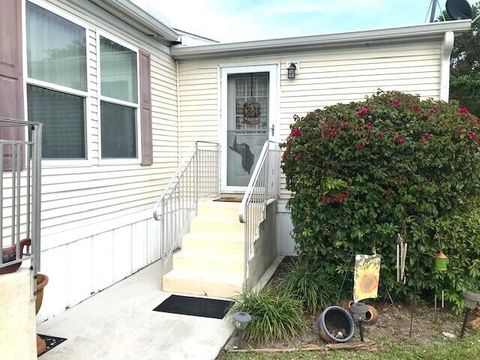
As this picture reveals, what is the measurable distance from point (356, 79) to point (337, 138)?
2200 mm

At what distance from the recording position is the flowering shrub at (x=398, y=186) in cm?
360

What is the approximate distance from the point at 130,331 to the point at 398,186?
267 cm

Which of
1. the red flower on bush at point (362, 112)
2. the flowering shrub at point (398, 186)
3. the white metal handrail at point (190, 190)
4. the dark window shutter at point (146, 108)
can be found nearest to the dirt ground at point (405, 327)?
the flowering shrub at point (398, 186)

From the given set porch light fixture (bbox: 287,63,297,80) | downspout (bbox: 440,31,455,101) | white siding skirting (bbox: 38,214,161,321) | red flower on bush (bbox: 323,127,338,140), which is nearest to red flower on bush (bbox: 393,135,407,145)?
red flower on bush (bbox: 323,127,338,140)

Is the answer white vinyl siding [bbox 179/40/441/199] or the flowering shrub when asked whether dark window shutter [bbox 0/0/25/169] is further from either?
white vinyl siding [bbox 179/40/441/199]

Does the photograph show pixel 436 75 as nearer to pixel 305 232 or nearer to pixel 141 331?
pixel 305 232

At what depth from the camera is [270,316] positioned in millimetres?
3242

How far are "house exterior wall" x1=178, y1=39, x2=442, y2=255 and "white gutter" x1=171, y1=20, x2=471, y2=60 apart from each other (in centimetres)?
11

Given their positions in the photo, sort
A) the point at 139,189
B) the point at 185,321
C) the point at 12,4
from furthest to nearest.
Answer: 1. the point at 139,189
2. the point at 185,321
3. the point at 12,4

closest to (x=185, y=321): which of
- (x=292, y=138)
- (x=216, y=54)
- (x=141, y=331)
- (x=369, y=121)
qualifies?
(x=141, y=331)

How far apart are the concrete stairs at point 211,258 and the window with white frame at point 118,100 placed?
1.27 m

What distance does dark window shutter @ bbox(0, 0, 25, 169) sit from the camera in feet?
10.1

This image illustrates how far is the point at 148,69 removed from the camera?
520 centimetres

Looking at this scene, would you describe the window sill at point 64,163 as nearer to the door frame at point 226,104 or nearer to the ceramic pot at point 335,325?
the door frame at point 226,104
